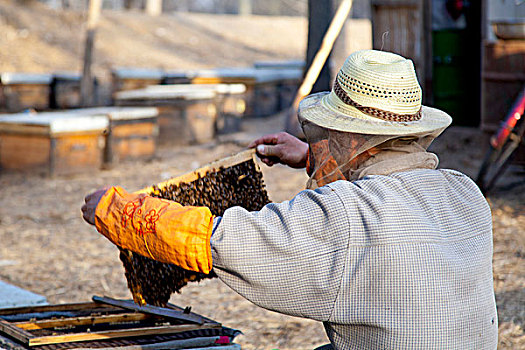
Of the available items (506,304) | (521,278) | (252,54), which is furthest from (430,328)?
(252,54)

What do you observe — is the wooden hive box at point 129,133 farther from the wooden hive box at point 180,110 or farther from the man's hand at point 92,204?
the man's hand at point 92,204

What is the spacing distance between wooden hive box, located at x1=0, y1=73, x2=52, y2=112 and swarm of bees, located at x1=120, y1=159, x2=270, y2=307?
8200 mm

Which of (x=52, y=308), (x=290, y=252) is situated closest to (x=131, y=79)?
(x=52, y=308)

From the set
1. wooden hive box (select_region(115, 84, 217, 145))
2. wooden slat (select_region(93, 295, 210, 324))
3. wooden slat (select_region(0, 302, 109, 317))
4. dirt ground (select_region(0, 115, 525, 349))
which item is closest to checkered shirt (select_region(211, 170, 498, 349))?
wooden slat (select_region(93, 295, 210, 324))

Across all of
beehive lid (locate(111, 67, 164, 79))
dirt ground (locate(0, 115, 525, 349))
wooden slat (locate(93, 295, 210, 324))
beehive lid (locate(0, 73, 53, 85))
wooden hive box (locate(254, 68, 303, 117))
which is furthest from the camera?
wooden hive box (locate(254, 68, 303, 117))

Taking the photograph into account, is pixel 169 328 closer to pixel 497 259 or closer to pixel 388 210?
pixel 388 210

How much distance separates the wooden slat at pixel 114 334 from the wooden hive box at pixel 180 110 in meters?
6.35

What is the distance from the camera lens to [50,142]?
707 centimetres

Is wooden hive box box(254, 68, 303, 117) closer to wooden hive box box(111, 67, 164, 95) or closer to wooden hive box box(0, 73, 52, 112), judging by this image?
wooden hive box box(111, 67, 164, 95)

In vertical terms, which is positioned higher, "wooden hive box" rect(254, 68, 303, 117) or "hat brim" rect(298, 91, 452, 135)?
"hat brim" rect(298, 91, 452, 135)

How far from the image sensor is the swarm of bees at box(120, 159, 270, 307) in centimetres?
254

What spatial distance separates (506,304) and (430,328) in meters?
2.36

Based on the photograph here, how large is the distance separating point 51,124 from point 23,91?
3.65m

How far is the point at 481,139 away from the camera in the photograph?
26.9ft
